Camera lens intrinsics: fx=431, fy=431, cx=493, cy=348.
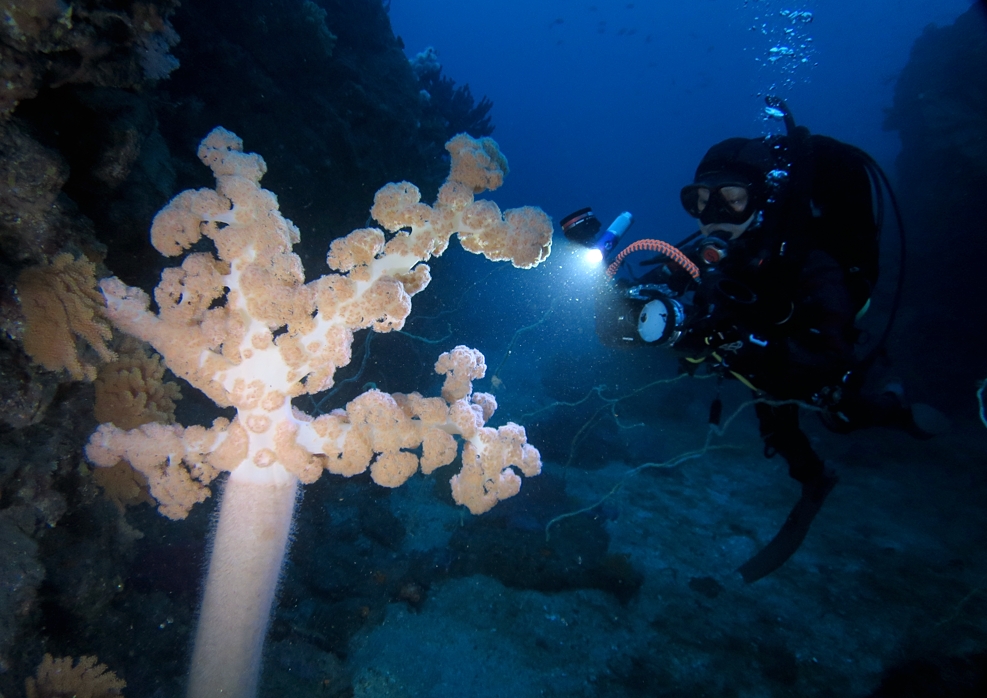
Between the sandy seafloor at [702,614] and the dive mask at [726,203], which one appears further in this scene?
the sandy seafloor at [702,614]

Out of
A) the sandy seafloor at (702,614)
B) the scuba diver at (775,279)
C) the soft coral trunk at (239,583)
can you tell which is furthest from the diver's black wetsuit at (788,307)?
the soft coral trunk at (239,583)

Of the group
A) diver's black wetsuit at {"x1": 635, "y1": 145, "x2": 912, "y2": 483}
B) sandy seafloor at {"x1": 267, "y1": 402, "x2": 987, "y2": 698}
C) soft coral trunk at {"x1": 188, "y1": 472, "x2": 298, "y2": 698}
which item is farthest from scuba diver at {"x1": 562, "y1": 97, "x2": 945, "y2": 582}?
soft coral trunk at {"x1": 188, "y1": 472, "x2": 298, "y2": 698}

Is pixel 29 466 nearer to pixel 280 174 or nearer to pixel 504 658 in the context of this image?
pixel 504 658

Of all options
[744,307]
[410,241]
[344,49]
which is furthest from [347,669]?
[344,49]

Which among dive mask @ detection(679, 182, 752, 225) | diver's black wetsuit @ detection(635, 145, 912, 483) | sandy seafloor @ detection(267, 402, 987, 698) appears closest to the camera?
diver's black wetsuit @ detection(635, 145, 912, 483)

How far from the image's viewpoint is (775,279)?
334 centimetres

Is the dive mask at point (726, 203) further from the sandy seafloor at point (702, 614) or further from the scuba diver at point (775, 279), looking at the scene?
the sandy seafloor at point (702, 614)

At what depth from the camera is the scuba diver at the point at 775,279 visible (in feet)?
10.7

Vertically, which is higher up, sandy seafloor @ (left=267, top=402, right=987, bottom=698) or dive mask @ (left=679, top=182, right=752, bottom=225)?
dive mask @ (left=679, top=182, right=752, bottom=225)

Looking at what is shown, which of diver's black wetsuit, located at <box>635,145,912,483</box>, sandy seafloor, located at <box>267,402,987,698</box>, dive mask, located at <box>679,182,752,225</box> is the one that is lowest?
sandy seafloor, located at <box>267,402,987,698</box>

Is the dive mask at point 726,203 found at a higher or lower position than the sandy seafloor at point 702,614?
higher

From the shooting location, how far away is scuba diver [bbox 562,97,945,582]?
328 cm

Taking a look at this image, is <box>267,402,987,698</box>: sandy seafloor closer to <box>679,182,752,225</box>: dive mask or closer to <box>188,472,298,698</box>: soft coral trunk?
<box>188,472,298,698</box>: soft coral trunk

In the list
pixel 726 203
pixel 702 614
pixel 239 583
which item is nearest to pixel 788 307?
pixel 726 203
